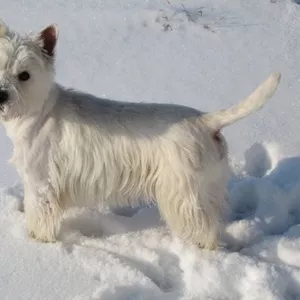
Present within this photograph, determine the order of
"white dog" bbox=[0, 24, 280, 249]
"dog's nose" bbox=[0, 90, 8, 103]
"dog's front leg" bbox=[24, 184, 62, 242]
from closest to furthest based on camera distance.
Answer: "dog's nose" bbox=[0, 90, 8, 103] < "white dog" bbox=[0, 24, 280, 249] < "dog's front leg" bbox=[24, 184, 62, 242]

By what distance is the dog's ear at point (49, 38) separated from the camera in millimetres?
2520

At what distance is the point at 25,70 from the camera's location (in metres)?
2.44

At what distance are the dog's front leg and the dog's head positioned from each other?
40 cm

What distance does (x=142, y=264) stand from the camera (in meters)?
2.68

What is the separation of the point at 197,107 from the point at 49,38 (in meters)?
1.52

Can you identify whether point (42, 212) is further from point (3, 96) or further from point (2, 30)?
point (2, 30)

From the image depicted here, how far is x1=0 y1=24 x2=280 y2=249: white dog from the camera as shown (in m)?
2.51

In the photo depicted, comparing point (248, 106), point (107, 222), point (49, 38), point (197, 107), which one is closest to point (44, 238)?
point (107, 222)

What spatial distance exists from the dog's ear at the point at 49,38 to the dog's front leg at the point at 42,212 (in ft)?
1.99

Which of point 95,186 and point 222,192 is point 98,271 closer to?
point 95,186

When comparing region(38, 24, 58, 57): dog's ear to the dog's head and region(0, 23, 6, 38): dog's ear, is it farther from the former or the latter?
region(0, 23, 6, 38): dog's ear

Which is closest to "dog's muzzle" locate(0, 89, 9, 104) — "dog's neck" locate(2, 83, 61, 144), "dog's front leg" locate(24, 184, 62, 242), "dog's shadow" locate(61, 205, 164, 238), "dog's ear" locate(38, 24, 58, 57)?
"dog's neck" locate(2, 83, 61, 144)

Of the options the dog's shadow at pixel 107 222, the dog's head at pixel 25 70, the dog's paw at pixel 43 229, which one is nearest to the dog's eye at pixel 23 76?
the dog's head at pixel 25 70

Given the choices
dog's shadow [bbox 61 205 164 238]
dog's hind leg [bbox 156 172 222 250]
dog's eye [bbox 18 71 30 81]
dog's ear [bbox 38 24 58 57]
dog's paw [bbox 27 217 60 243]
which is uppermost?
dog's ear [bbox 38 24 58 57]
